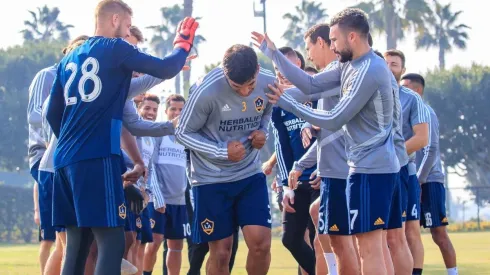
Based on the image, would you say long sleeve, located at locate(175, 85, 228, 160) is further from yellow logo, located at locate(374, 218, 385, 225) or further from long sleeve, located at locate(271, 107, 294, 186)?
long sleeve, located at locate(271, 107, 294, 186)

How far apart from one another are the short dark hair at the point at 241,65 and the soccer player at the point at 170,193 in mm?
4471

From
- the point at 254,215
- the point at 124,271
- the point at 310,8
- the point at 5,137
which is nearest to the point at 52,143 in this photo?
the point at 124,271

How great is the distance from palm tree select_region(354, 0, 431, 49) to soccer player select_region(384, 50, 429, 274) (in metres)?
49.7

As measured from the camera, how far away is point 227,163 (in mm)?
9016

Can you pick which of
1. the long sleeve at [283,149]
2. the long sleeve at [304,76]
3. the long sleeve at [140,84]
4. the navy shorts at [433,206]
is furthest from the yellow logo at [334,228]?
the navy shorts at [433,206]

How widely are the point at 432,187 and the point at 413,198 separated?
5.62 ft

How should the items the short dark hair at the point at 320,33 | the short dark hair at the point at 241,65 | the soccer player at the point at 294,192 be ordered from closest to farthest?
the short dark hair at the point at 241,65, the short dark hair at the point at 320,33, the soccer player at the point at 294,192

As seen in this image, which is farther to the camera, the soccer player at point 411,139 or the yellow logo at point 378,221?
the soccer player at point 411,139

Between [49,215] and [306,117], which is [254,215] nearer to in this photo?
[306,117]

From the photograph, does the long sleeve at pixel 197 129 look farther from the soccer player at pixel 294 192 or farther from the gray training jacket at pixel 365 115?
the soccer player at pixel 294 192

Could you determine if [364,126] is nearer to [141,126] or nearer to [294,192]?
[141,126]

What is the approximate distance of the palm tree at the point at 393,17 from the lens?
197 feet

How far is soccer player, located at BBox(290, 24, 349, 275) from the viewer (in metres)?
9.06

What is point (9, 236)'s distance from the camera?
1774 inches
